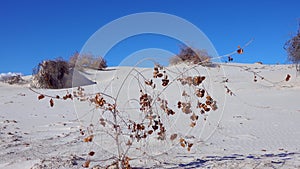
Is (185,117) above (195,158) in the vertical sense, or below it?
above

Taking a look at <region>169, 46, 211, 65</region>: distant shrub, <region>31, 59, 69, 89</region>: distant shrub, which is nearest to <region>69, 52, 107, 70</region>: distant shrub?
<region>169, 46, 211, 65</region>: distant shrub

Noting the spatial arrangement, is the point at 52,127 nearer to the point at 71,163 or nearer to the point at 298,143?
the point at 71,163

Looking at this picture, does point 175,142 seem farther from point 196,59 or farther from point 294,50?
point 294,50

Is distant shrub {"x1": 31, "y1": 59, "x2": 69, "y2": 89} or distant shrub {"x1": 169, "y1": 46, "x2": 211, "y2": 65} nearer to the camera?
distant shrub {"x1": 169, "y1": 46, "x2": 211, "y2": 65}

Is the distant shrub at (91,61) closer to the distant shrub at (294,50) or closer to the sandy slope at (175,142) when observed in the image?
the sandy slope at (175,142)

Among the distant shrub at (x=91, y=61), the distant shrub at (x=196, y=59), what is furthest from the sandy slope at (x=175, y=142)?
the distant shrub at (x=91, y=61)

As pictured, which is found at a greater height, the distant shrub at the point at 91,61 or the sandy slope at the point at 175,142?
the distant shrub at the point at 91,61

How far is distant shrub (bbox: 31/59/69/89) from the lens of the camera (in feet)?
48.4

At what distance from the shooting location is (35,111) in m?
7.36

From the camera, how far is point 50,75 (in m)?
15.1

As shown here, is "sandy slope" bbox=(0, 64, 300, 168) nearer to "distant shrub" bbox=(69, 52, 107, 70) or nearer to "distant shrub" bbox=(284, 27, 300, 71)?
"distant shrub" bbox=(69, 52, 107, 70)

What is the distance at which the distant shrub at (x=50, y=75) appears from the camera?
14742 mm

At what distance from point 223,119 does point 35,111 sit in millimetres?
4380

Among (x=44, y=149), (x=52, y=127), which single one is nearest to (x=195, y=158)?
(x=44, y=149)
